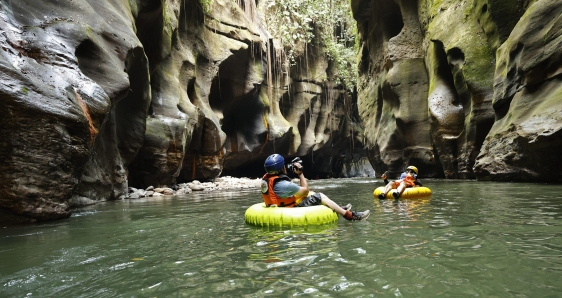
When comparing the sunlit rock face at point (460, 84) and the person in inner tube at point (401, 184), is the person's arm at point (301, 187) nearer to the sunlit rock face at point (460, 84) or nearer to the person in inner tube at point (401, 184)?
the person in inner tube at point (401, 184)

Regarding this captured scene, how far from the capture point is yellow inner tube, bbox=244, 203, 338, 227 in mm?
4637

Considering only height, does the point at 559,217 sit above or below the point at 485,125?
below

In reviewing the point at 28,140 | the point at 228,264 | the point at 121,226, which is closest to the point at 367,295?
the point at 228,264

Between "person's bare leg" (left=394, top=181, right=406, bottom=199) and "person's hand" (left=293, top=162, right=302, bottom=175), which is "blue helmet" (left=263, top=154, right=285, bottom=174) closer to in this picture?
"person's hand" (left=293, top=162, right=302, bottom=175)

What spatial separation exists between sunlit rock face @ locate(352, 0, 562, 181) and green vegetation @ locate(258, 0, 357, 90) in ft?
13.0

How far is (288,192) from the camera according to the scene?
5.13 meters

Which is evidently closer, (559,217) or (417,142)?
(559,217)

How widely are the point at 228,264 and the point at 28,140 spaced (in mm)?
4282

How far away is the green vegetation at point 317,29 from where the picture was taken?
77.3ft

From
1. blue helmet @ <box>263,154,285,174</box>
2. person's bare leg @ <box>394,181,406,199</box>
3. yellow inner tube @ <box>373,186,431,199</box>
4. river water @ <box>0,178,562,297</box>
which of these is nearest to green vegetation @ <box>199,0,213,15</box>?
person's bare leg @ <box>394,181,406,199</box>

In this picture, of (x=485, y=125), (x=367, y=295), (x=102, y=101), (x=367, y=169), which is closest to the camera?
(x=367, y=295)

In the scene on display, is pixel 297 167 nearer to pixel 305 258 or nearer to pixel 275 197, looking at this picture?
pixel 275 197

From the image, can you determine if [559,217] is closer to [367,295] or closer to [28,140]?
[367,295]

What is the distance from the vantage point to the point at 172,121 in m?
13.5
